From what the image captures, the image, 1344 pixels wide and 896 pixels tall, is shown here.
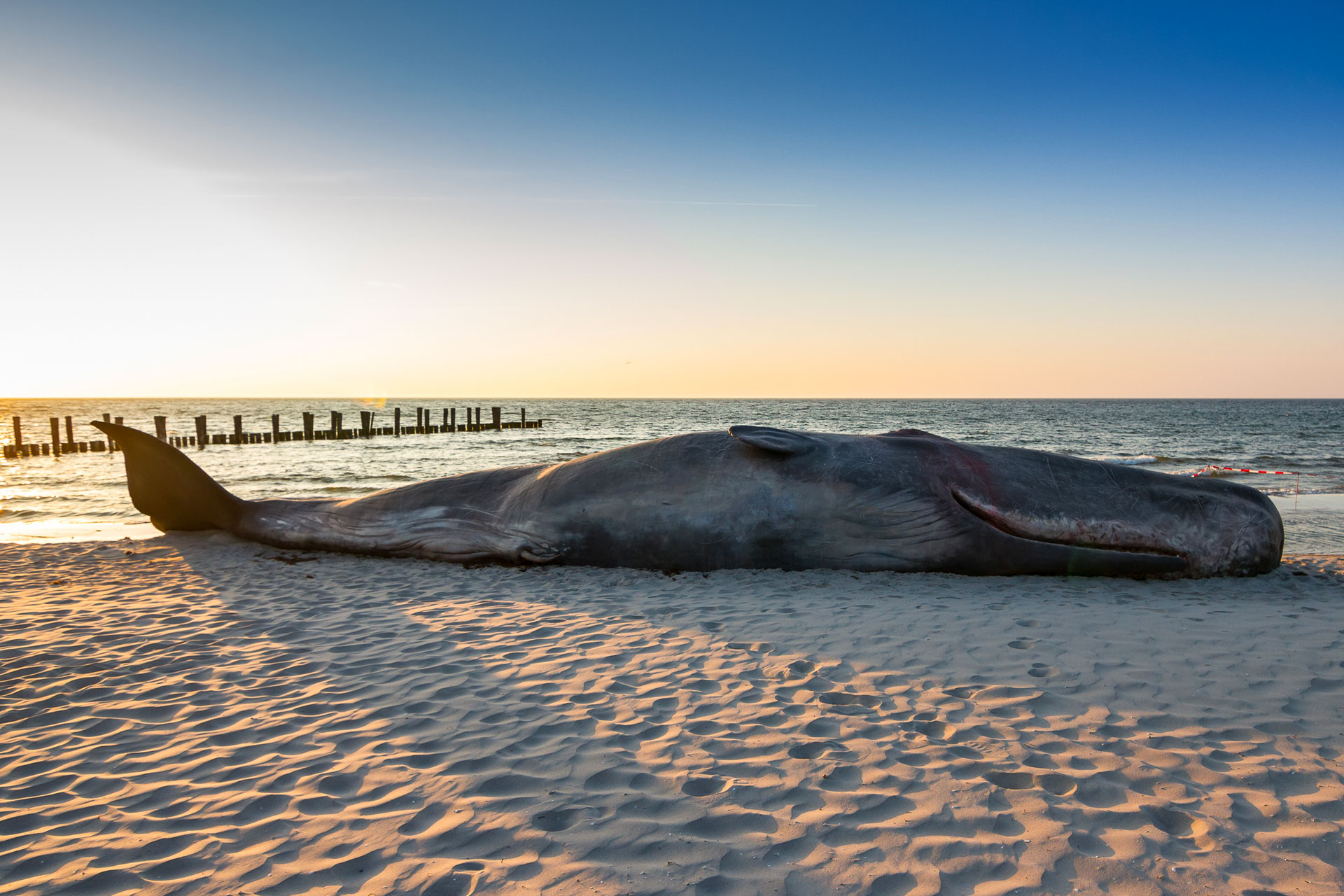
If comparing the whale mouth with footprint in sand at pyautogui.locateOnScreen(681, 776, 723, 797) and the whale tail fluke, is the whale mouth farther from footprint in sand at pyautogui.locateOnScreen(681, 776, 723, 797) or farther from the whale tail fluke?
the whale tail fluke

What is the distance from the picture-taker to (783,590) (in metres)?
6.18

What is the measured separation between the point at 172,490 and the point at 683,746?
7.89m

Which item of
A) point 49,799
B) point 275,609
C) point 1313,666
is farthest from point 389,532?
point 1313,666

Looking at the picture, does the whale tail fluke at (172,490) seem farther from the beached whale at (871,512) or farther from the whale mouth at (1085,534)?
the whale mouth at (1085,534)

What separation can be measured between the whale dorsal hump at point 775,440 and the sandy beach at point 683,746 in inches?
56.0

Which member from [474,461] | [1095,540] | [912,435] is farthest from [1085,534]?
[474,461]

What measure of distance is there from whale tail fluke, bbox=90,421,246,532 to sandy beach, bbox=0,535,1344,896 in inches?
95.1

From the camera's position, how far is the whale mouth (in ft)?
21.2

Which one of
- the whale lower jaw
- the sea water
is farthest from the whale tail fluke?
the whale lower jaw

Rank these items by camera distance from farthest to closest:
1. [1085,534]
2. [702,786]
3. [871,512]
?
[871,512], [1085,534], [702,786]

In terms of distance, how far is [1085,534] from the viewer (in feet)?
21.2

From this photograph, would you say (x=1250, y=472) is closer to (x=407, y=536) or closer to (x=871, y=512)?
(x=871, y=512)

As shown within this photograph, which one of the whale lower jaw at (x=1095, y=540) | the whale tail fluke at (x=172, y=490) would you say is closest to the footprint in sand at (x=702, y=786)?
the whale lower jaw at (x=1095, y=540)

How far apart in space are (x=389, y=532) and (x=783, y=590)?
A: 14.3 feet
